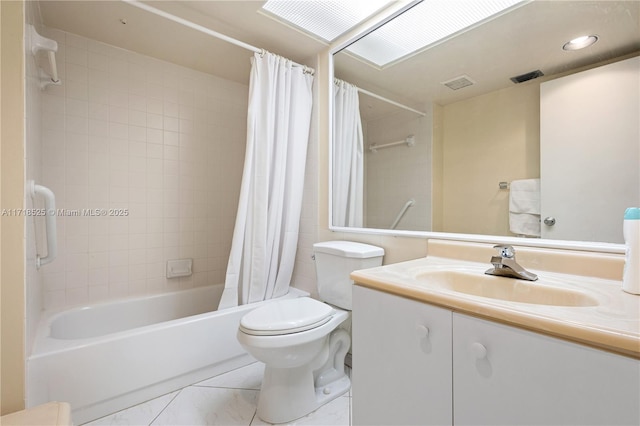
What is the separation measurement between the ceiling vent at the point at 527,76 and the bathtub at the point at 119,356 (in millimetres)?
1780

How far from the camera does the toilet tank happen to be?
1475 millimetres

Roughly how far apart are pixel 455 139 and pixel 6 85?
5.51 feet

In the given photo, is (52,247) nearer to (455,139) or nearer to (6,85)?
(6,85)

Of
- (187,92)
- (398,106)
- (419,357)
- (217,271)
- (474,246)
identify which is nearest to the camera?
(419,357)

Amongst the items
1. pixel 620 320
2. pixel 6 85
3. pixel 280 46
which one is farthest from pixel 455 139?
pixel 6 85

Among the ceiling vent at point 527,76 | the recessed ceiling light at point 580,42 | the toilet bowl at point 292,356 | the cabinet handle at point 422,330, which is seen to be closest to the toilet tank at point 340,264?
the toilet bowl at point 292,356

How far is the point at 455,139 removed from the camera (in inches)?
52.3

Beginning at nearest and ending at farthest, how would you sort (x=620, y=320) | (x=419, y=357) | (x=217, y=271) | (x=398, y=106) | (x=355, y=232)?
(x=620, y=320)
(x=419, y=357)
(x=398, y=106)
(x=355, y=232)
(x=217, y=271)

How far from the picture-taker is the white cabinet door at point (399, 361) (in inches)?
27.5

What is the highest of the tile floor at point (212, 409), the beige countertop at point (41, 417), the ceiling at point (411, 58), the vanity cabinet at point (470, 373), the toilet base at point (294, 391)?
the ceiling at point (411, 58)

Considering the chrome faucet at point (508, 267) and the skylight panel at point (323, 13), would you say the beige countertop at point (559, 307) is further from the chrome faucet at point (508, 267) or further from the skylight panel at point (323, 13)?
the skylight panel at point (323, 13)

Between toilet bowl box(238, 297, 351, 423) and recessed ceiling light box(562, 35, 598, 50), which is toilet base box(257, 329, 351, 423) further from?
recessed ceiling light box(562, 35, 598, 50)

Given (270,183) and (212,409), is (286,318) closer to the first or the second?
(212,409)

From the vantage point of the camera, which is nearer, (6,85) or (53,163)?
(6,85)
